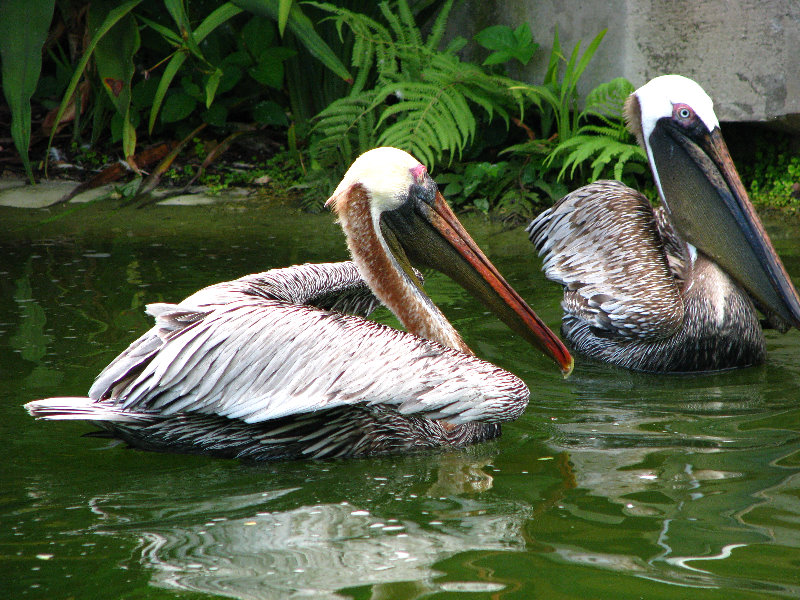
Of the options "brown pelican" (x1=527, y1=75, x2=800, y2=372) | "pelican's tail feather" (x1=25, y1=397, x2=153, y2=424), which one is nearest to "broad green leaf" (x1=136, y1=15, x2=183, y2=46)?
"brown pelican" (x1=527, y1=75, x2=800, y2=372)

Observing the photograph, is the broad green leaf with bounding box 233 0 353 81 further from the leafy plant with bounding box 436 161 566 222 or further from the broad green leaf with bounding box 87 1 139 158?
the leafy plant with bounding box 436 161 566 222

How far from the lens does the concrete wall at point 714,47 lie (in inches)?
250

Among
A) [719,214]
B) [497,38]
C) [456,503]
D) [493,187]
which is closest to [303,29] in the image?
[497,38]

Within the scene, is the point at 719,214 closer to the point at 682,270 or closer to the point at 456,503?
the point at 682,270

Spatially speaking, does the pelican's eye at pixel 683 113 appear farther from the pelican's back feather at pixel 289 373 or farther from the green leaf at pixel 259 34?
the green leaf at pixel 259 34

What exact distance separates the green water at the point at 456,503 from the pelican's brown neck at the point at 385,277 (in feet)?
1.50

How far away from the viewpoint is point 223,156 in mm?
7902

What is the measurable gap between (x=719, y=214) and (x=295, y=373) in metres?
2.15

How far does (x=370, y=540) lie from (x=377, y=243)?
1.23 m

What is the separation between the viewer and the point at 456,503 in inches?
104

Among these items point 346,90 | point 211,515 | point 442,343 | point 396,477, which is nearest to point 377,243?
point 442,343

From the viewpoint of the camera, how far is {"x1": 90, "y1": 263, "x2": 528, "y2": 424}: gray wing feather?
2.85 meters

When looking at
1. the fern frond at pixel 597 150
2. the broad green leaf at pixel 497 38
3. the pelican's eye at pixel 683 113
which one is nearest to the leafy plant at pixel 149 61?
the broad green leaf at pixel 497 38

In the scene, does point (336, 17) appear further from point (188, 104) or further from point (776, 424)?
point (776, 424)
